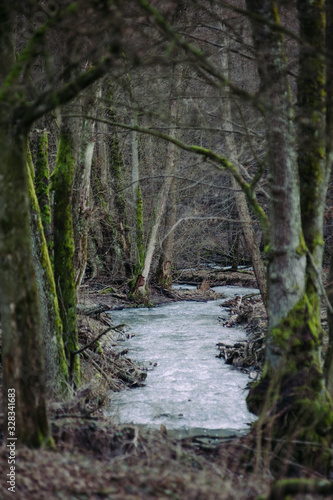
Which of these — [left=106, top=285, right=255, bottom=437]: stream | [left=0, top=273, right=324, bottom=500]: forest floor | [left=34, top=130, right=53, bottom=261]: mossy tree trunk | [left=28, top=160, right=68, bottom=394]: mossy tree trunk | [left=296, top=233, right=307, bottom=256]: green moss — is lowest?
[left=106, top=285, right=255, bottom=437]: stream

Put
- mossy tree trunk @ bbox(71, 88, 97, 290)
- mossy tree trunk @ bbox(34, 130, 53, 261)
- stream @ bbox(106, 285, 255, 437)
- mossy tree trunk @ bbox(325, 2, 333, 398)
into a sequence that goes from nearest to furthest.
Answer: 1. mossy tree trunk @ bbox(325, 2, 333, 398)
2. stream @ bbox(106, 285, 255, 437)
3. mossy tree trunk @ bbox(34, 130, 53, 261)
4. mossy tree trunk @ bbox(71, 88, 97, 290)

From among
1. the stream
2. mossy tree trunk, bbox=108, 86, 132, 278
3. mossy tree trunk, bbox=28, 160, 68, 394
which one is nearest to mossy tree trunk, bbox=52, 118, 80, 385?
mossy tree trunk, bbox=28, 160, 68, 394

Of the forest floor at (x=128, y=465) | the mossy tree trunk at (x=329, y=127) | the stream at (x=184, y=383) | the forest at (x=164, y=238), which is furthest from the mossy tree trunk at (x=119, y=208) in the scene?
the mossy tree trunk at (x=329, y=127)

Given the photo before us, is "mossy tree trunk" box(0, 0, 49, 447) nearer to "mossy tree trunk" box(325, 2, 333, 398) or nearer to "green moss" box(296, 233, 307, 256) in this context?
"green moss" box(296, 233, 307, 256)

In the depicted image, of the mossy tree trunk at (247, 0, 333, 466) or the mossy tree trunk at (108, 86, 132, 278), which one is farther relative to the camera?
the mossy tree trunk at (108, 86, 132, 278)

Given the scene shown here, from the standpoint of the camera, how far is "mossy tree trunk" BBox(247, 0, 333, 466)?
4590mm

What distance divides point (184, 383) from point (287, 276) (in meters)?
4.11

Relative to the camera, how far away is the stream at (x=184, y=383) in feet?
21.0

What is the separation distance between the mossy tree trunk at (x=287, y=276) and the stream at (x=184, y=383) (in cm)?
129

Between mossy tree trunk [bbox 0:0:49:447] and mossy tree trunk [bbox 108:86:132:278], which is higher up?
mossy tree trunk [bbox 108:86:132:278]

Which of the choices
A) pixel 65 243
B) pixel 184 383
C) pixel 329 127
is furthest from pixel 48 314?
pixel 329 127

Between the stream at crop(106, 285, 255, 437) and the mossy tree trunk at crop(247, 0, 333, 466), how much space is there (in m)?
1.29

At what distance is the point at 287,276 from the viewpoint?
4.79 m

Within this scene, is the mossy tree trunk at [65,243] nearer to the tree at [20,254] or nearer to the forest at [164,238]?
the forest at [164,238]
